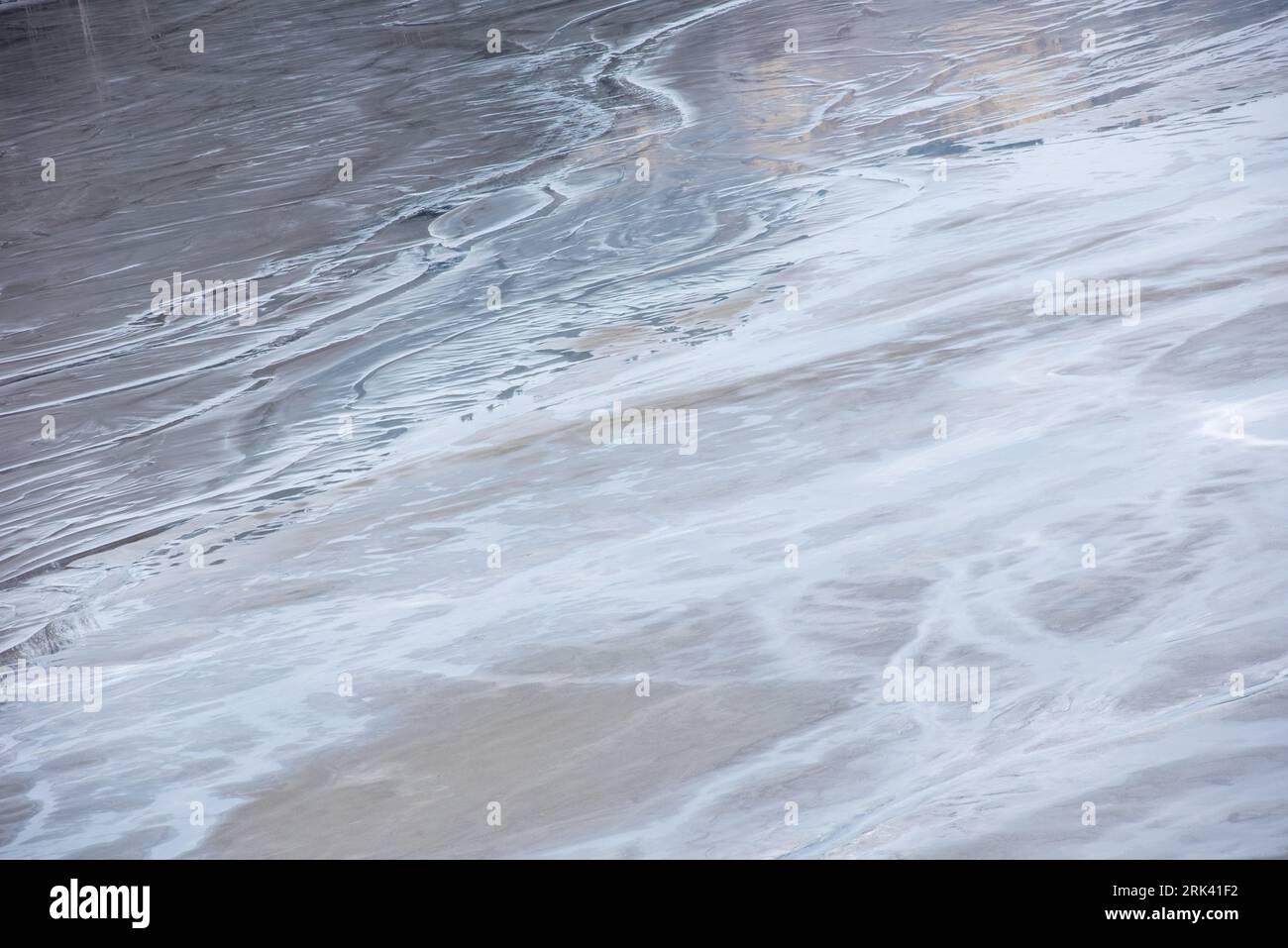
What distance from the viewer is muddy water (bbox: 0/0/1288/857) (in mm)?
3232

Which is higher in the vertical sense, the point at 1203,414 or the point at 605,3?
the point at 605,3

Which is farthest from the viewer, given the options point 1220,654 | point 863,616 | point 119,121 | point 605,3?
point 605,3

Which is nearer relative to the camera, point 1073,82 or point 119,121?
Result: point 1073,82

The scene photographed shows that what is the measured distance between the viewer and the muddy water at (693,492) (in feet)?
10.6

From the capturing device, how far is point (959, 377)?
532 centimetres

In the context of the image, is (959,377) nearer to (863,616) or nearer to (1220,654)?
(863,616)

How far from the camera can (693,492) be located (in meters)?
4.85

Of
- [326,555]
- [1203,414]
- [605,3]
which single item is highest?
[605,3]

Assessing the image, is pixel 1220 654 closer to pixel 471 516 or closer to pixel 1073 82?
pixel 471 516

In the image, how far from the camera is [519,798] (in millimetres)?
3291

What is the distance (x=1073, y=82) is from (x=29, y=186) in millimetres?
8477

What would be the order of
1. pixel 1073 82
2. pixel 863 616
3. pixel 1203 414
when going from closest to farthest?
pixel 863 616
pixel 1203 414
pixel 1073 82

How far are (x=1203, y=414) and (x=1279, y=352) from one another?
0.50m

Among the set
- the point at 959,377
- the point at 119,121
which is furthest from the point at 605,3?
the point at 959,377
